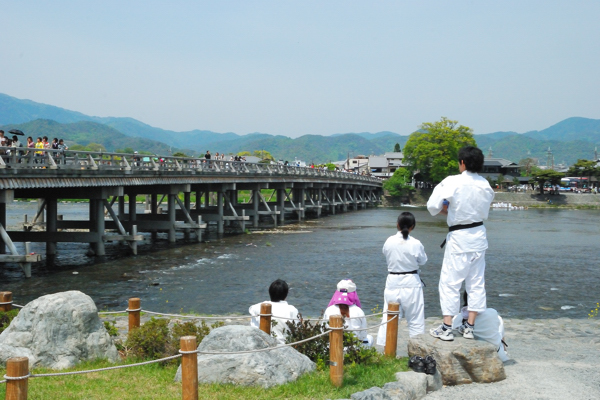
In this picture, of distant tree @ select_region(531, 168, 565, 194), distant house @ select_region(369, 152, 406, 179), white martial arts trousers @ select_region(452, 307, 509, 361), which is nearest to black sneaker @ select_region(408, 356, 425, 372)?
white martial arts trousers @ select_region(452, 307, 509, 361)

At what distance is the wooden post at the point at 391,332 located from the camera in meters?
6.87

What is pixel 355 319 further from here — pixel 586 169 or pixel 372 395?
pixel 586 169

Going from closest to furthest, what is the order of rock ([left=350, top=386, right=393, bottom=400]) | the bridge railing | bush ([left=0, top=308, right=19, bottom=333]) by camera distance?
1. rock ([left=350, top=386, right=393, bottom=400])
2. bush ([left=0, top=308, right=19, bottom=333])
3. the bridge railing

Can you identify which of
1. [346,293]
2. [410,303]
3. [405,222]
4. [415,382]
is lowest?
[415,382]

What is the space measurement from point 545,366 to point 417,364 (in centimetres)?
207

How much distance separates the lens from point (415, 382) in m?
5.98

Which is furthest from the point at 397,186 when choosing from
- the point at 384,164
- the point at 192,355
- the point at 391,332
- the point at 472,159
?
the point at 192,355

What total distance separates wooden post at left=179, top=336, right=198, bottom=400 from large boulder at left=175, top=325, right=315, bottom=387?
84 cm

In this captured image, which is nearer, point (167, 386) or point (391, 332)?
point (167, 386)

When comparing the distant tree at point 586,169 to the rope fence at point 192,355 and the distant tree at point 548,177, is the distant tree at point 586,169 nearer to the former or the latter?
the distant tree at point 548,177

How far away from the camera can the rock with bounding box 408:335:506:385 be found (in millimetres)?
6352

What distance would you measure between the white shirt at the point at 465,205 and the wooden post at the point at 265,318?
2413 mm

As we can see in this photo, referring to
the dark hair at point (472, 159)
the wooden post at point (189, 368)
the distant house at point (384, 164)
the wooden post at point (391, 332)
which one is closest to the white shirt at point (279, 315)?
the wooden post at point (391, 332)

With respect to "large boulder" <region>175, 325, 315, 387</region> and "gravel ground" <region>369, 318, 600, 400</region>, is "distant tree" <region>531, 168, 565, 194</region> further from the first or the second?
"large boulder" <region>175, 325, 315, 387</region>
